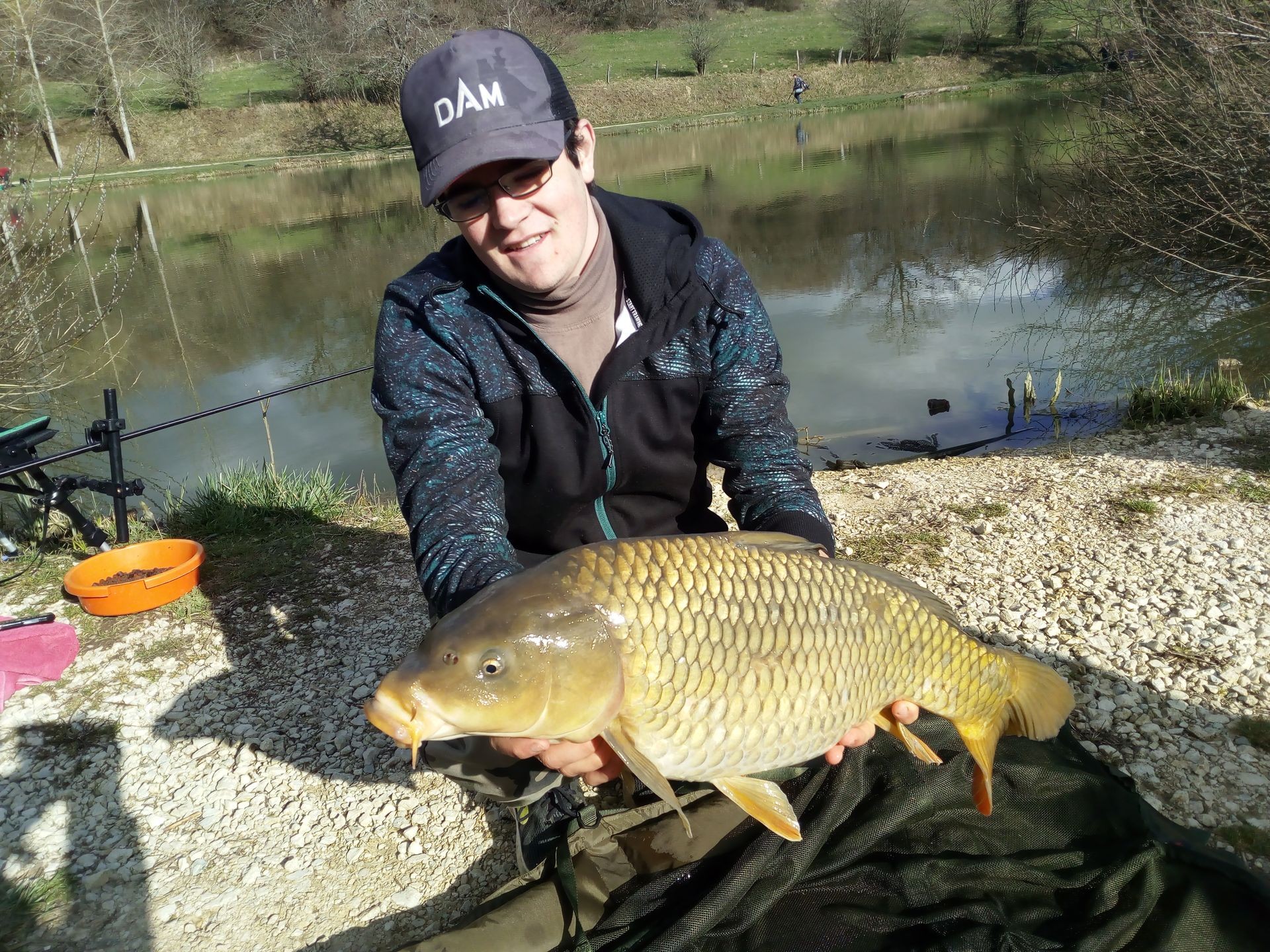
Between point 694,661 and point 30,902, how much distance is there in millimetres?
1207

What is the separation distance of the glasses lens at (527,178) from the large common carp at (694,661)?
533mm

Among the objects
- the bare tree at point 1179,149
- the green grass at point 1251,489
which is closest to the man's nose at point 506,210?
the green grass at point 1251,489

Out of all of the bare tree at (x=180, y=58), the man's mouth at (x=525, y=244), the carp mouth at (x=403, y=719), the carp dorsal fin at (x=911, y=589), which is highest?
the bare tree at (x=180, y=58)

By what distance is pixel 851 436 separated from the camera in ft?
13.7

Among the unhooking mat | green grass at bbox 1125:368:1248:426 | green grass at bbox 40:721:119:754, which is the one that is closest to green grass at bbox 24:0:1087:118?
green grass at bbox 1125:368:1248:426

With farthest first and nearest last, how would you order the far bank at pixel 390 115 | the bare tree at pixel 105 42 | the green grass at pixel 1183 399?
the far bank at pixel 390 115
the bare tree at pixel 105 42
the green grass at pixel 1183 399

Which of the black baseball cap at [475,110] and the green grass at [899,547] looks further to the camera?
the green grass at [899,547]

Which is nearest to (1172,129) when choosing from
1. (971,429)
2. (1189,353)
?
(1189,353)

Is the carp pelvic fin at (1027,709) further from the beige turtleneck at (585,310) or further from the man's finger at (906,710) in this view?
the beige turtleneck at (585,310)

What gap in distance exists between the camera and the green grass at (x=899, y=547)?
7.84 feet

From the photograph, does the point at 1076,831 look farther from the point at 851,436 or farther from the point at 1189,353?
the point at 1189,353

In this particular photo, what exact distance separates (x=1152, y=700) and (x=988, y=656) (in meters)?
0.82

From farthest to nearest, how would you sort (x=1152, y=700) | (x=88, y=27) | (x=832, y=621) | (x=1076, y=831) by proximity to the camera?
(x=88, y=27)
(x=1152, y=700)
(x=1076, y=831)
(x=832, y=621)

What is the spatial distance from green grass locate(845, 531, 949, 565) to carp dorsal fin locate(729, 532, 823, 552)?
4.38 ft
